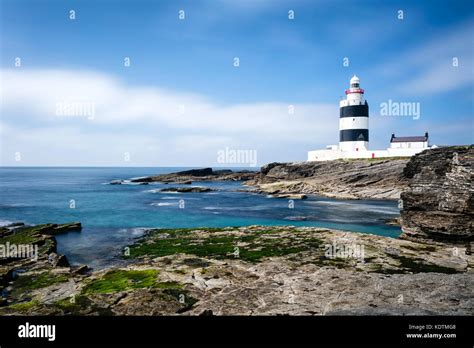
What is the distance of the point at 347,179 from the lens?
6875 centimetres

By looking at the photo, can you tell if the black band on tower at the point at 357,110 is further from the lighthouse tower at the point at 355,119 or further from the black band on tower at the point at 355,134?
the black band on tower at the point at 355,134

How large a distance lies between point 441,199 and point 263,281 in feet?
52.0

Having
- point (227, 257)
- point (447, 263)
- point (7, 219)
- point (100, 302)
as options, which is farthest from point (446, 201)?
point (7, 219)

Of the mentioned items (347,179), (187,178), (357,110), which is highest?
(357,110)

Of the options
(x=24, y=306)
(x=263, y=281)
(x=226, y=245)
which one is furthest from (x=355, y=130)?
(x=24, y=306)

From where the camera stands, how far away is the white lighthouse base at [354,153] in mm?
71812

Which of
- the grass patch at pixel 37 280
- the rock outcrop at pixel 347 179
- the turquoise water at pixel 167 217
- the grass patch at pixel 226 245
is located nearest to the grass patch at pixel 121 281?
the grass patch at pixel 37 280

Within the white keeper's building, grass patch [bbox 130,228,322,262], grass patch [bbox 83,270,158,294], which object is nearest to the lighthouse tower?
the white keeper's building

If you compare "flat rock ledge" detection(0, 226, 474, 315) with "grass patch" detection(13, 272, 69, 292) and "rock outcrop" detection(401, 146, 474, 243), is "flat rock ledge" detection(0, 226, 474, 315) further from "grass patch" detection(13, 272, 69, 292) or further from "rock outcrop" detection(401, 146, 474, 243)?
"rock outcrop" detection(401, 146, 474, 243)

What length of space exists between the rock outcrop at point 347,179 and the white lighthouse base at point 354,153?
487cm

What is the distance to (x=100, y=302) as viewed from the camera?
12734 mm

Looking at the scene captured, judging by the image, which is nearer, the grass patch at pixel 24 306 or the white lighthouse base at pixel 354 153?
the grass patch at pixel 24 306

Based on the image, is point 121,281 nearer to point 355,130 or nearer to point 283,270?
point 283,270
